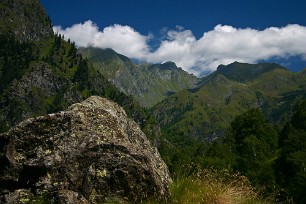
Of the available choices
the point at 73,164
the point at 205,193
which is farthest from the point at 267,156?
the point at 73,164

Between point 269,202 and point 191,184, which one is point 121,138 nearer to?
point 191,184

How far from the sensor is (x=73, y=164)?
412 inches

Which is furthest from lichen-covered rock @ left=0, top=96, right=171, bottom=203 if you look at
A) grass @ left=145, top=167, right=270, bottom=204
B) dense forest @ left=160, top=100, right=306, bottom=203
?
dense forest @ left=160, top=100, right=306, bottom=203

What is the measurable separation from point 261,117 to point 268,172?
81.8 feet

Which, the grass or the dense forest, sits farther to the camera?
the dense forest

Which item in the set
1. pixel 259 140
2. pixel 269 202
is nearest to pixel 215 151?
pixel 259 140

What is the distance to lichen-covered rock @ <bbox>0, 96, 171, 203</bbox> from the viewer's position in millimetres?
10172

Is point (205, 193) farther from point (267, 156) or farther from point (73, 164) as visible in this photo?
point (267, 156)

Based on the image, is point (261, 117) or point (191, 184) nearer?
point (191, 184)

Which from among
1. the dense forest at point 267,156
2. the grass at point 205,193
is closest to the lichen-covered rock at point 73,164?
the grass at point 205,193

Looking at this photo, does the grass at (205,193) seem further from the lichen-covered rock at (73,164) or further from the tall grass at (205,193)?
the lichen-covered rock at (73,164)

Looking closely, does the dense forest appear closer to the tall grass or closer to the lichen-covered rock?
the tall grass

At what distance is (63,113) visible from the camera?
457 inches

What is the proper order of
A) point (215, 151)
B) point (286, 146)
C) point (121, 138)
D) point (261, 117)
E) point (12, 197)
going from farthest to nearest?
1. point (215, 151)
2. point (261, 117)
3. point (286, 146)
4. point (121, 138)
5. point (12, 197)
